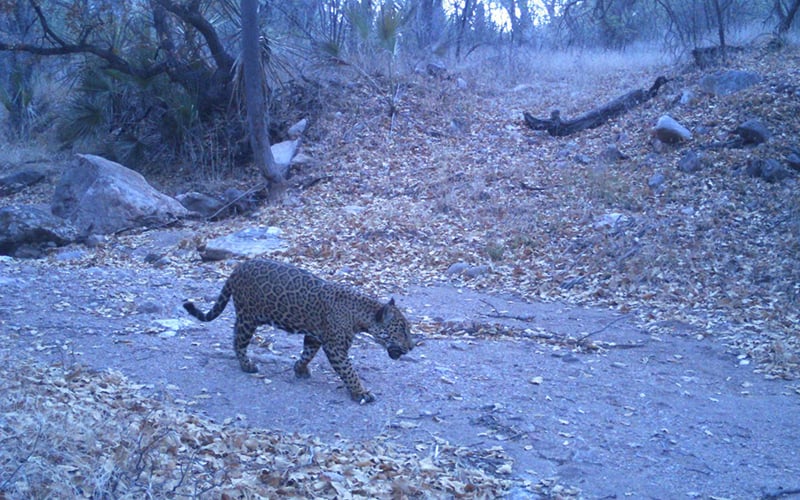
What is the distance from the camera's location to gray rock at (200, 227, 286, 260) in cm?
1268

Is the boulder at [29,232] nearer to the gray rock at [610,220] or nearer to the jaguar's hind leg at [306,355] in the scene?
the jaguar's hind leg at [306,355]

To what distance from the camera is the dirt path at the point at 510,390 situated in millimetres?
6086

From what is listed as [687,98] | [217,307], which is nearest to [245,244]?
[217,307]

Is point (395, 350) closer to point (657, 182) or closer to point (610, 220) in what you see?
point (610, 220)

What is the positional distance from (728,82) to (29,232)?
1396 centimetres

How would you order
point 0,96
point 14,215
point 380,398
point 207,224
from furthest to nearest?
1. point 0,96
2. point 207,224
3. point 14,215
4. point 380,398

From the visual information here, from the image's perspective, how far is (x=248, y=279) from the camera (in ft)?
24.5

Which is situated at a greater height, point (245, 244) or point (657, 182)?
point (657, 182)

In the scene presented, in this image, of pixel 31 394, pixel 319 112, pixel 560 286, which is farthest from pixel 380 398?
pixel 319 112

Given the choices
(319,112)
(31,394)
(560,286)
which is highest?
(319,112)

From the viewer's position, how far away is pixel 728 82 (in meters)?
17.2

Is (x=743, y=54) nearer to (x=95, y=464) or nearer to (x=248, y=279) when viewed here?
(x=248, y=279)

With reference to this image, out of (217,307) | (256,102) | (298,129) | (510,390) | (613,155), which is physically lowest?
(510,390)

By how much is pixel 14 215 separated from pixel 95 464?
35.3 ft
